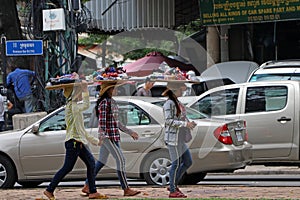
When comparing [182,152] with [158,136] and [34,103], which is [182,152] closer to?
[158,136]

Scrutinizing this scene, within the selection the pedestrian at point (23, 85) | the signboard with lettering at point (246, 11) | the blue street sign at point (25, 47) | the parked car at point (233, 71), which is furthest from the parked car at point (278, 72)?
the pedestrian at point (23, 85)

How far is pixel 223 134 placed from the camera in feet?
43.0

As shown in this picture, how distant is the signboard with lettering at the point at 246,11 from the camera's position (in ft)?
79.4

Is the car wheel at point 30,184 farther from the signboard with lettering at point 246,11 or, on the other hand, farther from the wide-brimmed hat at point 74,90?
the signboard with lettering at point 246,11

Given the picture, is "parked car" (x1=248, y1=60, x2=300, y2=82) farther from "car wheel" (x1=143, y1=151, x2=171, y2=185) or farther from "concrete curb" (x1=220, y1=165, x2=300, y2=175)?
"car wheel" (x1=143, y1=151, x2=171, y2=185)

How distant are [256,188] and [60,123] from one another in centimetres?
350

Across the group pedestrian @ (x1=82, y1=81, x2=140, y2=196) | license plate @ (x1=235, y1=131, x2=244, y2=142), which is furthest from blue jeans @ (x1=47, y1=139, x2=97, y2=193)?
license plate @ (x1=235, y1=131, x2=244, y2=142)

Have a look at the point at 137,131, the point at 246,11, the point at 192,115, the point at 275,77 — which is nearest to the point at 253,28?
the point at 246,11

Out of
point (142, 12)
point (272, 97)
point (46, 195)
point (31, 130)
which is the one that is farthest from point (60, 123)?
point (142, 12)

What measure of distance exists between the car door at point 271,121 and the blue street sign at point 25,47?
6372mm

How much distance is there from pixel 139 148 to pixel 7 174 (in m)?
2.33

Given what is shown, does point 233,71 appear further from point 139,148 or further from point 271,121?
point 139,148

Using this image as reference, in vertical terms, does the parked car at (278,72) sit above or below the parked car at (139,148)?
above

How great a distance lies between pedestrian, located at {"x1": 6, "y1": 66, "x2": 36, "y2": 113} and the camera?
2092 centimetres
